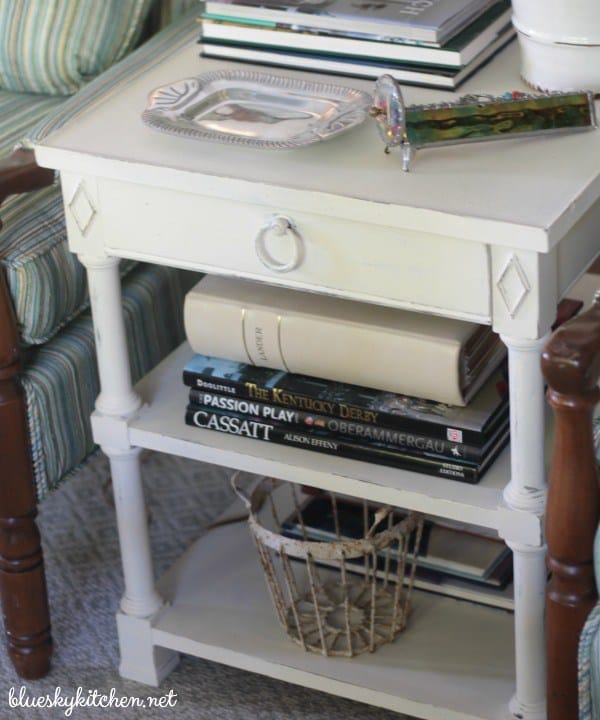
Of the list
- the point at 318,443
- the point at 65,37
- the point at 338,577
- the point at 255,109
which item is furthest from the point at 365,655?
the point at 65,37

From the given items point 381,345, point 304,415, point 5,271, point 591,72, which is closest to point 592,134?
point 591,72

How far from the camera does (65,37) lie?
63.0 inches

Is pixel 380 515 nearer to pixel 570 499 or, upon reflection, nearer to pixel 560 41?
pixel 570 499

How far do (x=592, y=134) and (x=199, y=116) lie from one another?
35cm

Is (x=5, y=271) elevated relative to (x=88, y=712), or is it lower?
elevated

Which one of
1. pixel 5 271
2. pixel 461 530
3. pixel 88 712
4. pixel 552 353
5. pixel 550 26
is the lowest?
pixel 88 712

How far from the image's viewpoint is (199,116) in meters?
1.25

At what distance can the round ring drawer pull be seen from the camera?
1.17m

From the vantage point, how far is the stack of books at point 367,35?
50.1 inches

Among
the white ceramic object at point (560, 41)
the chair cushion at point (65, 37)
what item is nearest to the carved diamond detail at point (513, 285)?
the white ceramic object at point (560, 41)

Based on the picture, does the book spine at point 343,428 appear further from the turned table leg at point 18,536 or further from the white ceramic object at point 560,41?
the white ceramic object at point 560,41

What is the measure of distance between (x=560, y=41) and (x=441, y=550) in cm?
54

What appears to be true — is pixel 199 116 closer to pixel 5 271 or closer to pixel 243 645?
pixel 5 271

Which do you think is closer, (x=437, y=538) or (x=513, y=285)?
(x=513, y=285)
